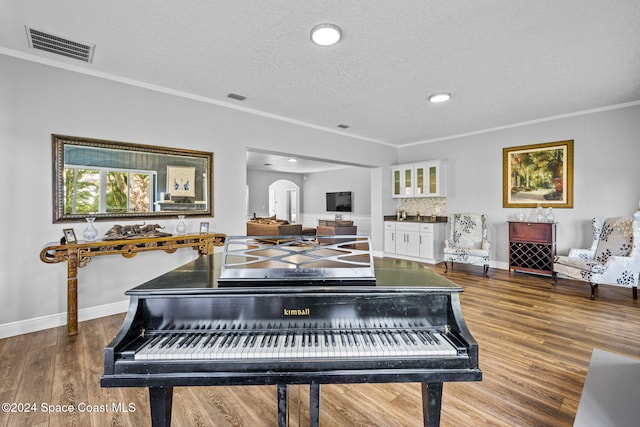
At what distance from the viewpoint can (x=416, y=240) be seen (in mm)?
6137

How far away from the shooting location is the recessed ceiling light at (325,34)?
2.35 metres

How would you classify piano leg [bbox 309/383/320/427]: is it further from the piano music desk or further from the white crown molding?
the white crown molding

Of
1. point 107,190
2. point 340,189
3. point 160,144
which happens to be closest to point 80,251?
point 107,190

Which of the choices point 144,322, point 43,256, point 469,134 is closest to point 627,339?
point 144,322

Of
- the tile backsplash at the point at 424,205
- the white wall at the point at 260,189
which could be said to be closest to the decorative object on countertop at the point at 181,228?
the tile backsplash at the point at 424,205

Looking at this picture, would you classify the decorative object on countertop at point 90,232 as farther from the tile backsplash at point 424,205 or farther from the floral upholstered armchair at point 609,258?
the tile backsplash at point 424,205

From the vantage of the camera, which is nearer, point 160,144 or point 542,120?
point 160,144

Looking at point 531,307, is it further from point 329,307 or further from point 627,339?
point 329,307

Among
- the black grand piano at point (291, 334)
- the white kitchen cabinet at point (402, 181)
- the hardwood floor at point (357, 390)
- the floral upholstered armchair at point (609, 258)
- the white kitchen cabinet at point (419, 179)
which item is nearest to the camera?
the black grand piano at point (291, 334)

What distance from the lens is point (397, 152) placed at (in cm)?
697

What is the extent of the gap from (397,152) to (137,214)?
5513 millimetres

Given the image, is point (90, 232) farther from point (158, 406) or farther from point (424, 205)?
point (424, 205)

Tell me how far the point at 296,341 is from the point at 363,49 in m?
2.55

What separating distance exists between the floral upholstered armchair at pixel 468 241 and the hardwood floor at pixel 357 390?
77.1 inches
